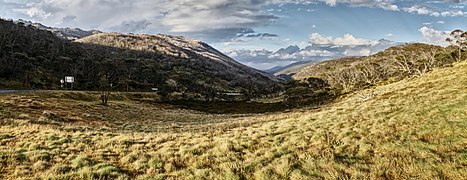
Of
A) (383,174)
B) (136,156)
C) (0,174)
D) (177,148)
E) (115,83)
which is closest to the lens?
(383,174)

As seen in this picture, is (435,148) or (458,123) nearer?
(435,148)

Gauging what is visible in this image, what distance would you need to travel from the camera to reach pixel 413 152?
471 inches

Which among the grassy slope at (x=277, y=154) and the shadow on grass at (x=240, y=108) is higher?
the grassy slope at (x=277, y=154)

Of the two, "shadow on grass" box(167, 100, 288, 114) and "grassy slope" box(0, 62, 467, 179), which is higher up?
"grassy slope" box(0, 62, 467, 179)

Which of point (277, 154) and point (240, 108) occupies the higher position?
point (277, 154)

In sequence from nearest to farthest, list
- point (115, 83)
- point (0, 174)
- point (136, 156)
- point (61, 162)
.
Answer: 1. point (0, 174)
2. point (61, 162)
3. point (136, 156)
4. point (115, 83)

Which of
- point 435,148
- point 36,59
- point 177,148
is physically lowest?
point 177,148

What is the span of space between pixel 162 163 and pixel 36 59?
539 feet

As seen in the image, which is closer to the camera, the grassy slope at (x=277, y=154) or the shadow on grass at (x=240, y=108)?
the grassy slope at (x=277, y=154)

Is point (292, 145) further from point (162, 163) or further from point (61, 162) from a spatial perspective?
point (61, 162)

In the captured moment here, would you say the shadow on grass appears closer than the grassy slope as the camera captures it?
No

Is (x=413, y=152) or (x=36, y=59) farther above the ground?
(x=36, y=59)

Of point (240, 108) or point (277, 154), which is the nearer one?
point (277, 154)

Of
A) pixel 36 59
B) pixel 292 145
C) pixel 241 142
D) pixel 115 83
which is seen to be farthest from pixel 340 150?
pixel 36 59
